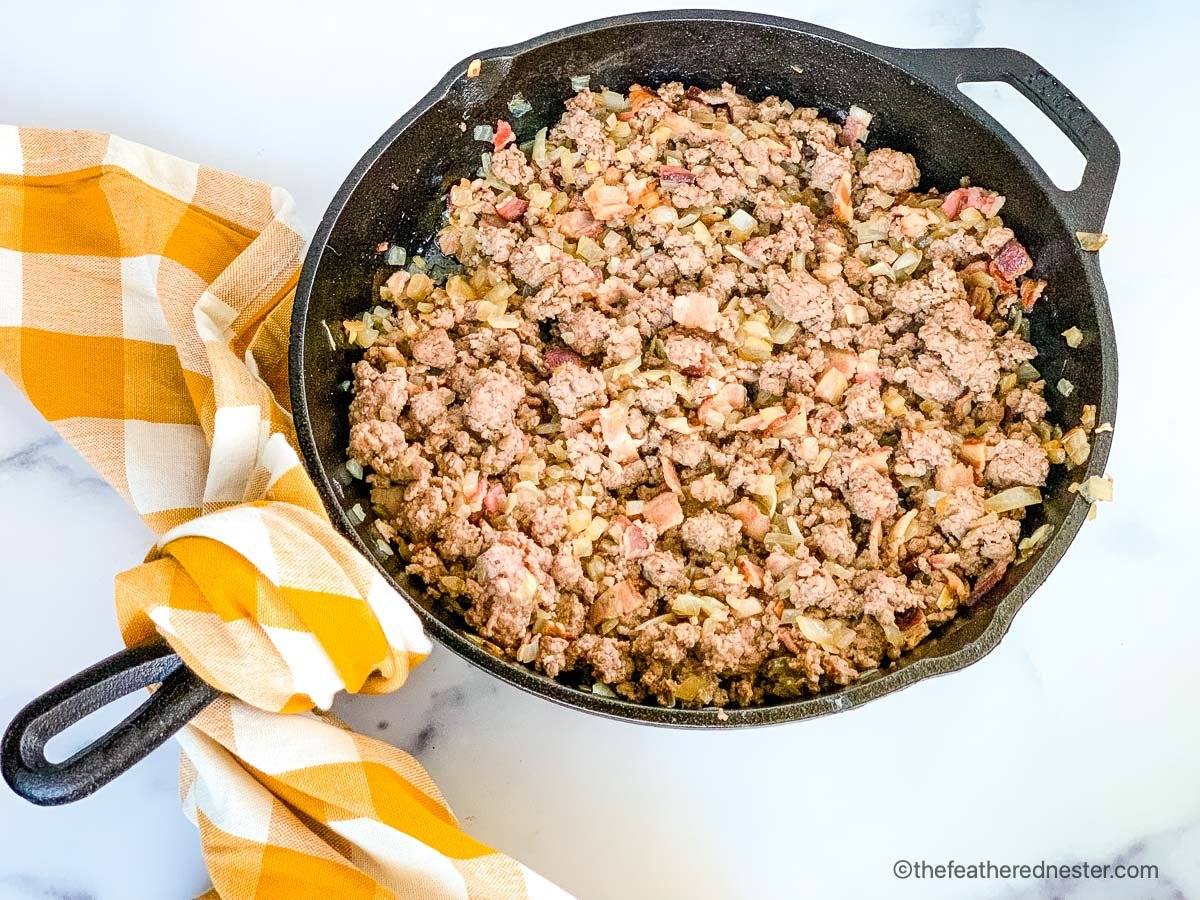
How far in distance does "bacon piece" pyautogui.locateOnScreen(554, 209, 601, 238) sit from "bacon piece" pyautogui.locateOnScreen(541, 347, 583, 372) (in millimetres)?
164

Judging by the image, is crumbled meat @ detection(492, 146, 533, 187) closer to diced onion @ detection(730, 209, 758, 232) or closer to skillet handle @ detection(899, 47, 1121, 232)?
diced onion @ detection(730, 209, 758, 232)

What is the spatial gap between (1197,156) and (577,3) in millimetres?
937

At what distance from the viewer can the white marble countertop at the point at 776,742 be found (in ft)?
4.09

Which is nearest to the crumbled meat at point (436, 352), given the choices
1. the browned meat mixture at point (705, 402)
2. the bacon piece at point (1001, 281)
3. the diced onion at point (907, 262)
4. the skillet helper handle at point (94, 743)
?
the browned meat mixture at point (705, 402)

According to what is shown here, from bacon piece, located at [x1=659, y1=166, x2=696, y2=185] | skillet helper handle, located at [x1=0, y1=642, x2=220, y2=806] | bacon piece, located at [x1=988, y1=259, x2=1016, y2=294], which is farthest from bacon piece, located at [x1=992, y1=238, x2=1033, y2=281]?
skillet helper handle, located at [x1=0, y1=642, x2=220, y2=806]

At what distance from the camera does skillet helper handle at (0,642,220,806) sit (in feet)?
2.96

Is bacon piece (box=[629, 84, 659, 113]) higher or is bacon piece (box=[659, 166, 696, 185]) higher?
bacon piece (box=[629, 84, 659, 113])

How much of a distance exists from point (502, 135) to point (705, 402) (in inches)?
17.6

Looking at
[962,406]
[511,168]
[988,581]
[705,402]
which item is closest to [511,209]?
[511,168]

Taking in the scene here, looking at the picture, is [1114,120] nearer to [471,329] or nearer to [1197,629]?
[1197,629]

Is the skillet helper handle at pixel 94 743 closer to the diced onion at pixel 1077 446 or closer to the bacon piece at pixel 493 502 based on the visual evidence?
the bacon piece at pixel 493 502

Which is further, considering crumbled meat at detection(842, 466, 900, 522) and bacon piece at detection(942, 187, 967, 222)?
bacon piece at detection(942, 187, 967, 222)

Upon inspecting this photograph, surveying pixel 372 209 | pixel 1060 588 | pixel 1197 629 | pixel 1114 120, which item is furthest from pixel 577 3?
pixel 1197 629

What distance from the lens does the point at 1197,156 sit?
1.56 m
